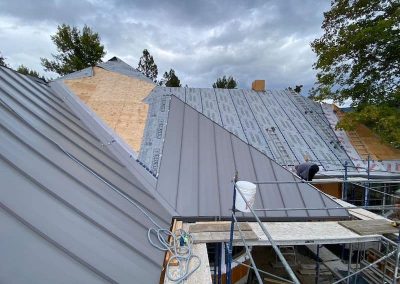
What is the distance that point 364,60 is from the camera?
→ 1351 cm

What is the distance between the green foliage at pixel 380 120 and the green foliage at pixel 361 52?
1.01 metres

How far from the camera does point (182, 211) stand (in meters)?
4.82

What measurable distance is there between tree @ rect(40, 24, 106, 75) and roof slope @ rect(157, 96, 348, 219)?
949 inches

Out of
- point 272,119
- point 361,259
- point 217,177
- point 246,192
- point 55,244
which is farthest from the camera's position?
point 272,119

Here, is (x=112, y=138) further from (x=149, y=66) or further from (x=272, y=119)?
(x=149, y=66)

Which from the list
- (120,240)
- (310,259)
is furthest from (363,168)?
(120,240)

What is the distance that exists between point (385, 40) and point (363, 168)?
22.0 ft

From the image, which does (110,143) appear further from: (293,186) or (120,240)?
(293,186)

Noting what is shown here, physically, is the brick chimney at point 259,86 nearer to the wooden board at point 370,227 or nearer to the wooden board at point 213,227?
the wooden board at point 370,227

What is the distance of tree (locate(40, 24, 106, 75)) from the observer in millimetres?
25641

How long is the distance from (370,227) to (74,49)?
29329mm

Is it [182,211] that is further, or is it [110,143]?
[110,143]

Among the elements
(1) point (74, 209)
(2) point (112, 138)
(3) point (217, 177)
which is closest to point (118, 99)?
(2) point (112, 138)

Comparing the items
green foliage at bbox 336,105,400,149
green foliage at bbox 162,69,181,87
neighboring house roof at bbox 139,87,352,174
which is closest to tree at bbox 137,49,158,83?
green foliage at bbox 162,69,181,87
